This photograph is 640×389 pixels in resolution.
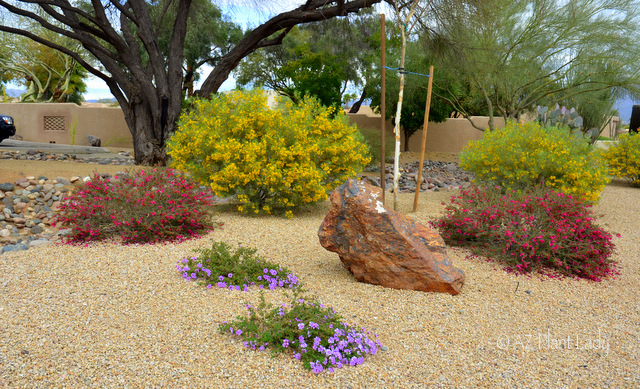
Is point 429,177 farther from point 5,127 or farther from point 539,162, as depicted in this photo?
point 5,127

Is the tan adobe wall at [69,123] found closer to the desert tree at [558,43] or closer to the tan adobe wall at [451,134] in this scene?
the tan adobe wall at [451,134]

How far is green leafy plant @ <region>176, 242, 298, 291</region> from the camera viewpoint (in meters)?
4.66

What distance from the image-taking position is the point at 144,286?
15.1 ft

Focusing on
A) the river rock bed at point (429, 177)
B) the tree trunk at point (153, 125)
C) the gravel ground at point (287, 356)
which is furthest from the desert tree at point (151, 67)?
the gravel ground at point (287, 356)

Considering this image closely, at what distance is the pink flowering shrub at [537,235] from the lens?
5.51 meters

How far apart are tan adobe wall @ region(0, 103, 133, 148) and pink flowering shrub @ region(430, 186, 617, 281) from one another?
1872 centimetres

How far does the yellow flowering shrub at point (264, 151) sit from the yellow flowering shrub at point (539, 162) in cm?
242

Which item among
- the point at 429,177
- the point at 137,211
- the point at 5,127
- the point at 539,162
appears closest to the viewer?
the point at 137,211

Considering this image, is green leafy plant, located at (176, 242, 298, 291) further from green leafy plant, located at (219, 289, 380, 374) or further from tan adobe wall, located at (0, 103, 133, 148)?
tan adobe wall, located at (0, 103, 133, 148)

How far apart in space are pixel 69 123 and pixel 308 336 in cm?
2268

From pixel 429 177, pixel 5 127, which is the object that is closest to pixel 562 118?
pixel 429 177

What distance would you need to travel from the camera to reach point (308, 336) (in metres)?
3.49

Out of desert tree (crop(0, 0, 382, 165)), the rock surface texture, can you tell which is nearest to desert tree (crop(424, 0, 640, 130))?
desert tree (crop(0, 0, 382, 165))

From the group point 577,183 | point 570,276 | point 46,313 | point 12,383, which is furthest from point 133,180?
point 577,183
